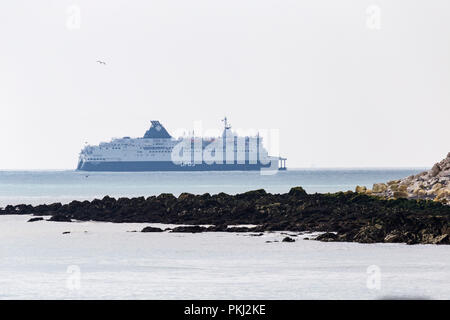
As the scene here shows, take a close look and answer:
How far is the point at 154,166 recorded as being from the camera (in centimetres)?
17100

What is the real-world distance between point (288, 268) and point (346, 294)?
13.3ft

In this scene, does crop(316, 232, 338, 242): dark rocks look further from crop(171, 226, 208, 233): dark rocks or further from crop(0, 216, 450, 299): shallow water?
crop(171, 226, 208, 233): dark rocks

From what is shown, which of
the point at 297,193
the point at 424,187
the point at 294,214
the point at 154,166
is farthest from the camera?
the point at 154,166

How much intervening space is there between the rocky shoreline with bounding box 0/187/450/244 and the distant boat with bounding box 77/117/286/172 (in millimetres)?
124295

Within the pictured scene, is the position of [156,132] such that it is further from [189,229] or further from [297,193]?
[189,229]

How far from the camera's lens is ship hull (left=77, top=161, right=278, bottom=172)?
171 m

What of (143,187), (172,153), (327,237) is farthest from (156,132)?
(327,237)

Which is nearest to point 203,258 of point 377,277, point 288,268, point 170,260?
point 170,260

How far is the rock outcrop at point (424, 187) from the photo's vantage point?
3878 centimetres

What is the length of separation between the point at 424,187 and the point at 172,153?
437ft

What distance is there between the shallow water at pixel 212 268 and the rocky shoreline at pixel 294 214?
1181 millimetres

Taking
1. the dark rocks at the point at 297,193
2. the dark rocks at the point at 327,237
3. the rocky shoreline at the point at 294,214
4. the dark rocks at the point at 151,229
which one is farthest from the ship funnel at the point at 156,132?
the dark rocks at the point at 327,237

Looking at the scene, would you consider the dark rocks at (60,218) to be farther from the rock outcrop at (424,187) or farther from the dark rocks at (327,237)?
the dark rocks at (327,237)
